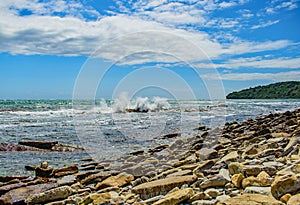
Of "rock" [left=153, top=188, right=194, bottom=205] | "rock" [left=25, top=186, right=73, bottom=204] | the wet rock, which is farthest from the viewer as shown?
the wet rock

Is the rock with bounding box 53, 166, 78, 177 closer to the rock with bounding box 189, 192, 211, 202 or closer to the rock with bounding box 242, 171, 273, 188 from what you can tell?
the rock with bounding box 189, 192, 211, 202

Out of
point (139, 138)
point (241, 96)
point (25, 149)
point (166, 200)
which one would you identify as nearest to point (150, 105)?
point (139, 138)

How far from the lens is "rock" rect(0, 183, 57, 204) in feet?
17.8

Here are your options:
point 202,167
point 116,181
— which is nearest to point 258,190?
point 202,167

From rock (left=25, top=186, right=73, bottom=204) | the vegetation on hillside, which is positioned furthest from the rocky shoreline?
the vegetation on hillside

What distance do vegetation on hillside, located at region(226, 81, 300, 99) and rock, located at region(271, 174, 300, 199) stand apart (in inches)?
4117

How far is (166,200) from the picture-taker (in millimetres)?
4223

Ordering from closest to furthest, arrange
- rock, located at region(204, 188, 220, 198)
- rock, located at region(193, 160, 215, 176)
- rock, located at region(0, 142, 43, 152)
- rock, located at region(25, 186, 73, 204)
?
1. rock, located at region(204, 188, 220, 198)
2. rock, located at region(25, 186, 73, 204)
3. rock, located at region(193, 160, 215, 176)
4. rock, located at region(0, 142, 43, 152)

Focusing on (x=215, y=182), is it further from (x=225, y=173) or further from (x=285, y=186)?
(x=285, y=186)

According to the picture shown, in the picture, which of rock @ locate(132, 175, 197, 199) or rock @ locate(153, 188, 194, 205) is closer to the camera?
rock @ locate(153, 188, 194, 205)

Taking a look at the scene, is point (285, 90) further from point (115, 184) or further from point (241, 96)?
point (115, 184)

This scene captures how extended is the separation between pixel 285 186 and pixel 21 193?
4296 mm

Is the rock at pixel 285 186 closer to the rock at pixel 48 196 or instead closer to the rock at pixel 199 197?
the rock at pixel 199 197

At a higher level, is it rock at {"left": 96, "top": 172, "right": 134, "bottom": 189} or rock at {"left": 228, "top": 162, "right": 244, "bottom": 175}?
rock at {"left": 228, "top": 162, "right": 244, "bottom": 175}
